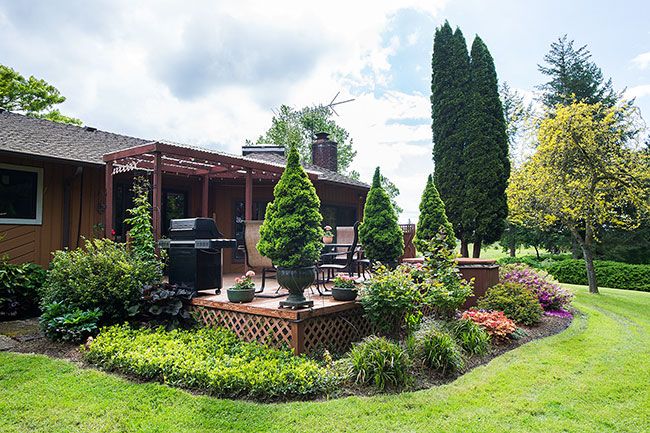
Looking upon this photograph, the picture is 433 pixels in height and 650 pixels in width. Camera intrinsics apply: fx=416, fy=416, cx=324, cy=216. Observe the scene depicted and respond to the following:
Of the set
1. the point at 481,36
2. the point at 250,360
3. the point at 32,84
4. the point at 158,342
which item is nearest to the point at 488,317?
the point at 250,360

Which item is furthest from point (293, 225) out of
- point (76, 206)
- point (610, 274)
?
point (610, 274)

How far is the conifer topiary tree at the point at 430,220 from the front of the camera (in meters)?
7.05

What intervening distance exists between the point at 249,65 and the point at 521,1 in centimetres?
735

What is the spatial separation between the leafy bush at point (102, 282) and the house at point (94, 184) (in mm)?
760

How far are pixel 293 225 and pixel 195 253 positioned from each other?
1727 mm

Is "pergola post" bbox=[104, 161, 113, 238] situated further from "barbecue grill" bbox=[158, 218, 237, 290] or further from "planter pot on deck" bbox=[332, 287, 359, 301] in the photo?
"planter pot on deck" bbox=[332, 287, 359, 301]

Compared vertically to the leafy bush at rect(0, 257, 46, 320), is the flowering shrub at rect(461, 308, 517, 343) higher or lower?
lower

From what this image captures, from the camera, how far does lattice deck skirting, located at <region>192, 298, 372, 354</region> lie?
14.8ft

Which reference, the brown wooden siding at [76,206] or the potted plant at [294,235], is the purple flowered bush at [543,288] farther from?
the brown wooden siding at [76,206]

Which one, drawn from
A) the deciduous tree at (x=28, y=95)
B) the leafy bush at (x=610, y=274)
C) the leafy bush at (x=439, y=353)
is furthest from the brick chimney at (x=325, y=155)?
the deciduous tree at (x=28, y=95)

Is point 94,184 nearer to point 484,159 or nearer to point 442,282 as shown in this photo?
point 442,282

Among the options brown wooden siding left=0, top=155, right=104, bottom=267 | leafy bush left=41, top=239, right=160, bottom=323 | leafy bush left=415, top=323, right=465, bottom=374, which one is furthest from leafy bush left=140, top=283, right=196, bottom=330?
brown wooden siding left=0, top=155, right=104, bottom=267

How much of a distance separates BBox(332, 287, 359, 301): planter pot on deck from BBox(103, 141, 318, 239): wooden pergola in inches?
100

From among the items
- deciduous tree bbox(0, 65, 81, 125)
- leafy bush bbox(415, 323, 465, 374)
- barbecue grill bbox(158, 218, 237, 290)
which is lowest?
leafy bush bbox(415, 323, 465, 374)
